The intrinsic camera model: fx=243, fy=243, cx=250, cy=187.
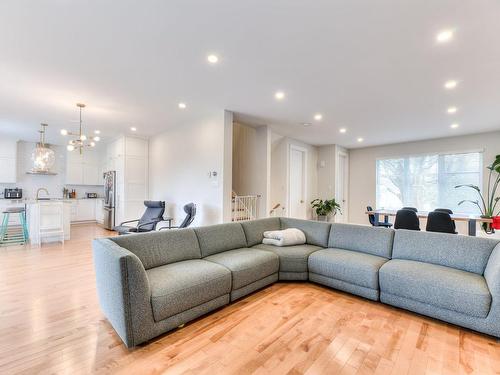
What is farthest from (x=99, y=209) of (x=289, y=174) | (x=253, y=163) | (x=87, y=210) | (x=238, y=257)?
(x=238, y=257)

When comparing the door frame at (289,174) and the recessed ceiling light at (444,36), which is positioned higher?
the recessed ceiling light at (444,36)

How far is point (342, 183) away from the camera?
8164 millimetres

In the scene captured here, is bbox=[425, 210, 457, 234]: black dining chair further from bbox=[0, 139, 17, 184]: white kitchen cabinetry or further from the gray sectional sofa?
bbox=[0, 139, 17, 184]: white kitchen cabinetry

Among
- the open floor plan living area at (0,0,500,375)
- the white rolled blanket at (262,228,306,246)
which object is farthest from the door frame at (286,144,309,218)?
the white rolled blanket at (262,228,306,246)

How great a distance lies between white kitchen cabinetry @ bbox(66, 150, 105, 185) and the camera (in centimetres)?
820

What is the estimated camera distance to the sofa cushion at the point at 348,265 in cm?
261

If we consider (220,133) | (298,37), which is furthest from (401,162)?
(298,37)

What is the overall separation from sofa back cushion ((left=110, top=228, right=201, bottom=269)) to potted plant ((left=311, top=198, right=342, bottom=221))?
5.40 metres

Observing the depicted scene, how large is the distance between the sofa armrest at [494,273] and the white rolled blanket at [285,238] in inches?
77.4

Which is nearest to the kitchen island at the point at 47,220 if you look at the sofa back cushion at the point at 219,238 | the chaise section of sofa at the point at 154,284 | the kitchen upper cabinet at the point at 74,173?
the kitchen upper cabinet at the point at 74,173

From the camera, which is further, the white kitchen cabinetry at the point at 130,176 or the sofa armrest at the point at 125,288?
the white kitchen cabinetry at the point at 130,176

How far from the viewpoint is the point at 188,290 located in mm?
2125

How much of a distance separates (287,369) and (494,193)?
6984 mm

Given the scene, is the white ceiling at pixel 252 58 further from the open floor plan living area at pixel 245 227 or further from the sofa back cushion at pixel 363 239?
the sofa back cushion at pixel 363 239
